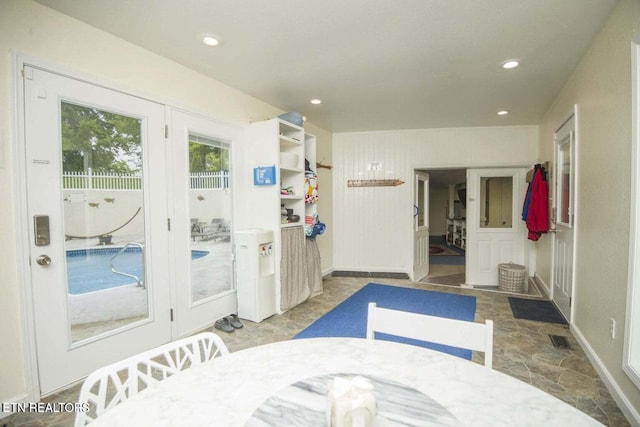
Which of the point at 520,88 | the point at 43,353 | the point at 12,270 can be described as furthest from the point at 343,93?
the point at 43,353

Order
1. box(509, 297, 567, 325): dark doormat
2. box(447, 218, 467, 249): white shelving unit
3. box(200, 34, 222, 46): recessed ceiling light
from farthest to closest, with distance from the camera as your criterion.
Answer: box(447, 218, 467, 249): white shelving unit, box(509, 297, 567, 325): dark doormat, box(200, 34, 222, 46): recessed ceiling light

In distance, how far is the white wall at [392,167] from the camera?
502 centimetres

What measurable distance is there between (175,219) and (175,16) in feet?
5.24

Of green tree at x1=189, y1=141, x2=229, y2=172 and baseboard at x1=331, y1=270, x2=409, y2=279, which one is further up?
green tree at x1=189, y1=141, x2=229, y2=172

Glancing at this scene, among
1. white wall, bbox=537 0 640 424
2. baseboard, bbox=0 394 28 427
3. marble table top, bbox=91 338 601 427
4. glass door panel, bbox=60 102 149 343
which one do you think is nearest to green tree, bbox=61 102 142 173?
glass door panel, bbox=60 102 149 343

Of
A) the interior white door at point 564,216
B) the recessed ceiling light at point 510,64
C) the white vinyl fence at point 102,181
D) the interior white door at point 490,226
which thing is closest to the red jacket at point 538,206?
the interior white door at point 564,216

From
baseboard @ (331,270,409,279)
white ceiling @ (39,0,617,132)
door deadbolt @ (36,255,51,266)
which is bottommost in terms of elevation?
baseboard @ (331,270,409,279)

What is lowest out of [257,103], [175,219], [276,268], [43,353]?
[43,353]

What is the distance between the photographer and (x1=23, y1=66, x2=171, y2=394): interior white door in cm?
199

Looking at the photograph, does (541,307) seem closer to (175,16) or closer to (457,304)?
(457,304)

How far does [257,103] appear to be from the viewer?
3.78 meters

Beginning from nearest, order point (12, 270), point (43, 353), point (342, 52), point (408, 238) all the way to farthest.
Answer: point (12, 270) → point (43, 353) → point (342, 52) → point (408, 238)

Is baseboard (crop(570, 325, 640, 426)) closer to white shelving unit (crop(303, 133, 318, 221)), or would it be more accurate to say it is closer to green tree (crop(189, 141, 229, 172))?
white shelving unit (crop(303, 133, 318, 221))

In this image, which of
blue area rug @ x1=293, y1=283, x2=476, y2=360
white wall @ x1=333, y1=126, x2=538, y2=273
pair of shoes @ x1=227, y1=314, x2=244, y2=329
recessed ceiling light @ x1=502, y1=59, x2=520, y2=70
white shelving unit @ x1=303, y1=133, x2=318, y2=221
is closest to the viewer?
recessed ceiling light @ x1=502, y1=59, x2=520, y2=70
